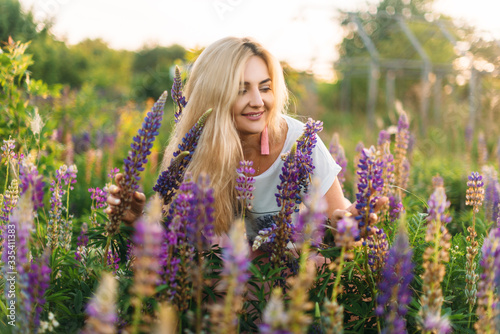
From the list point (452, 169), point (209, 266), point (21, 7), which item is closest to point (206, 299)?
point (209, 266)

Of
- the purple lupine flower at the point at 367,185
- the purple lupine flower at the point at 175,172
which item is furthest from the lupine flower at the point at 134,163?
the purple lupine flower at the point at 367,185

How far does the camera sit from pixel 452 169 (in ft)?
15.8

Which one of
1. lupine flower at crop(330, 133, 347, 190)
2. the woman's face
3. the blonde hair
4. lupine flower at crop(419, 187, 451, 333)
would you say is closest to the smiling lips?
the woman's face

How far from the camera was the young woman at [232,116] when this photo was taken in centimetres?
242

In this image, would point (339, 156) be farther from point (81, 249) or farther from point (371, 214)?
point (81, 249)

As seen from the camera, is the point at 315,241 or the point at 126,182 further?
the point at 315,241

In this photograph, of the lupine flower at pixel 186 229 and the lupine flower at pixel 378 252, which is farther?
the lupine flower at pixel 378 252

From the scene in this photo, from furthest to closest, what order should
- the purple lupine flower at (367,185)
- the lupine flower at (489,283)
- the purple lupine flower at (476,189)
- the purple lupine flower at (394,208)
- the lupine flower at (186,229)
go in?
the purple lupine flower at (394,208), the purple lupine flower at (476,189), the purple lupine flower at (367,185), the lupine flower at (186,229), the lupine flower at (489,283)

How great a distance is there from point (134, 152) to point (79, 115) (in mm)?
5402

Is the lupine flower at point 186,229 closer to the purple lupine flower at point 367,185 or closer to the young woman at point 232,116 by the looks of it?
the purple lupine flower at point 367,185

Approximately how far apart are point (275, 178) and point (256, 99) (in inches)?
23.0

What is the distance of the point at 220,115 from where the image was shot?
→ 2.45 metres

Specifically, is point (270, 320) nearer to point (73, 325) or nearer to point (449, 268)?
point (73, 325)

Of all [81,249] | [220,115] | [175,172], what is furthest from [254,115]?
[81,249]
